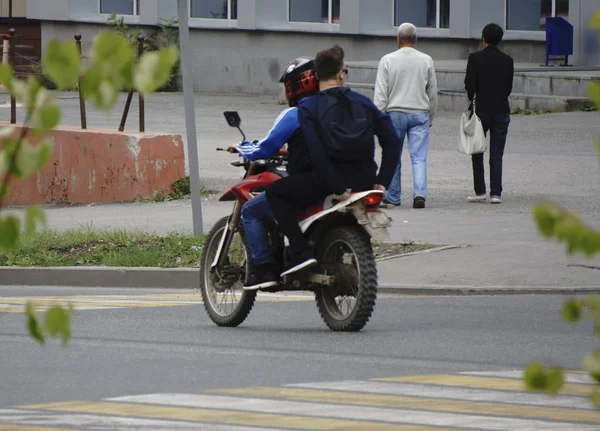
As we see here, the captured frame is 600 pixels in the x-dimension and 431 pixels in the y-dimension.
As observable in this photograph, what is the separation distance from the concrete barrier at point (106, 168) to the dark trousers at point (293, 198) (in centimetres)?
926

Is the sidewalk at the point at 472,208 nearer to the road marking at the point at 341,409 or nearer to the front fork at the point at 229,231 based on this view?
the road marking at the point at 341,409

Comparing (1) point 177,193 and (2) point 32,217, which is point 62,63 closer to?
(2) point 32,217

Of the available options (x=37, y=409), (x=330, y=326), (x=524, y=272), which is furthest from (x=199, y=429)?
(x=524, y=272)

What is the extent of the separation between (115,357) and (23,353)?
1.98ft

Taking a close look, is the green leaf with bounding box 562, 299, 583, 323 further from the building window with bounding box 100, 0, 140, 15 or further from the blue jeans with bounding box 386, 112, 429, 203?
the building window with bounding box 100, 0, 140, 15

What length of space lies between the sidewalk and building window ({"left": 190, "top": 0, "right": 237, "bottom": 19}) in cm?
1064

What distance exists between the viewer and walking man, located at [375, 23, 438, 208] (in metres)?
15.4

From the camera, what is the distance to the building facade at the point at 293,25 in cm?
3503

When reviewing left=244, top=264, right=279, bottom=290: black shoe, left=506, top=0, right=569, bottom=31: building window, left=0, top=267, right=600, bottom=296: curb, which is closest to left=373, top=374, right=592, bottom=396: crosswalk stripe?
left=244, top=264, right=279, bottom=290: black shoe

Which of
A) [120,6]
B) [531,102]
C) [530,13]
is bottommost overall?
[531,102]

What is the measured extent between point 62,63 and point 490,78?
1375 cm

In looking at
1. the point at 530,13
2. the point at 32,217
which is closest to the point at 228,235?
the point at 32,217

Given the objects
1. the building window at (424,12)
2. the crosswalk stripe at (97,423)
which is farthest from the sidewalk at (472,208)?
the building window at (424,12)

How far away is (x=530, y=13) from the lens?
34.8m
